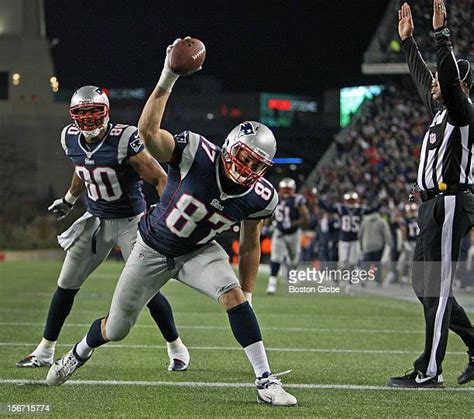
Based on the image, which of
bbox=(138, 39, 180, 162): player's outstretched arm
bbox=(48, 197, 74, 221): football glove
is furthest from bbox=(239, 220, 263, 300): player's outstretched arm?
bbox=(48, 197, 74, 221): football glove

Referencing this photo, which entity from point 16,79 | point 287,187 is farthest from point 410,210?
point 16,79

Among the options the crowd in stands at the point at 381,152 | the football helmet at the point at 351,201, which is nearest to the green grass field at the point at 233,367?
the football helmet at the point at 351,201

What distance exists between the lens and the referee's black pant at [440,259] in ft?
13.9

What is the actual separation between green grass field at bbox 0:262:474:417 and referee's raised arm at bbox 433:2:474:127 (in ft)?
3.88

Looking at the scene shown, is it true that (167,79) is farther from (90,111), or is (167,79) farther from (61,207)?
(61,207)

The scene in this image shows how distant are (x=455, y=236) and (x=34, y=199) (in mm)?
14532

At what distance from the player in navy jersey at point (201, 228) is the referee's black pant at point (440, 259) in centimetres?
81

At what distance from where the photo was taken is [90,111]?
4637mm

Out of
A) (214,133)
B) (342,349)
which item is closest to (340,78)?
(214,133)

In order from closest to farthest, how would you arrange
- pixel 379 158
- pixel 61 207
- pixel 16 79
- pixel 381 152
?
pixel 61 207
pixel 16 79
pixel 379 158
pixel 381 152

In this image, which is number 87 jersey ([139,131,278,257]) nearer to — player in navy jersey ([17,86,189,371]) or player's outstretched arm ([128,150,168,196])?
player's outstretched arm ([128,150,168,196])

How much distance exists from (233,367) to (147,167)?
1099mm

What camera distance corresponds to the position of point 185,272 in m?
3.94

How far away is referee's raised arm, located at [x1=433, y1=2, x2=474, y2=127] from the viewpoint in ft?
13.1
